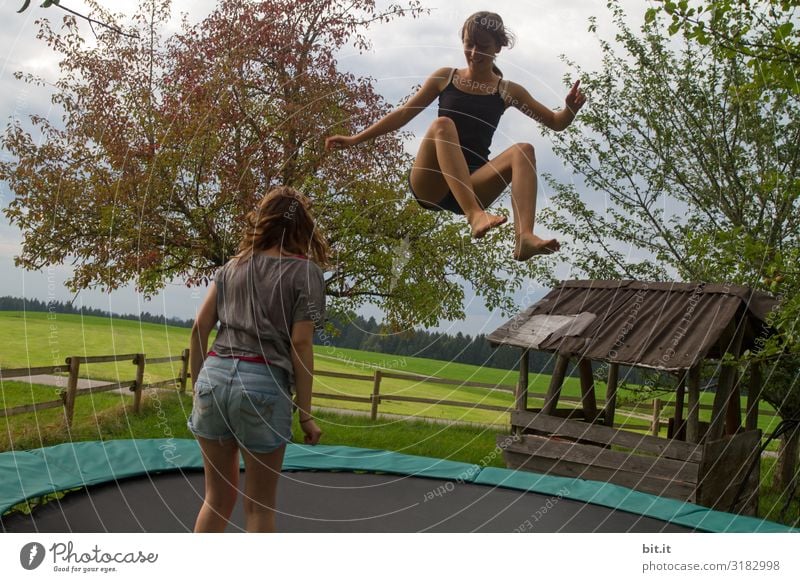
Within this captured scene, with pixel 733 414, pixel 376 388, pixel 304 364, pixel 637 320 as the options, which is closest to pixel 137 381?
pixel 376 388

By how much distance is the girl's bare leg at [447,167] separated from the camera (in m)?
2.23

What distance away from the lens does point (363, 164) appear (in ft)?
9.20

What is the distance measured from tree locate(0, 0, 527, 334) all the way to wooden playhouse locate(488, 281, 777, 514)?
19.5 inches

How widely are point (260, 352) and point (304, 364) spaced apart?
0.12 meters

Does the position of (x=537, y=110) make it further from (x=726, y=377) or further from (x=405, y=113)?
(x=726, y=377)

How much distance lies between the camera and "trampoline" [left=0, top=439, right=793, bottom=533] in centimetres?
321

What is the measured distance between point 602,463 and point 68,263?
3118mm

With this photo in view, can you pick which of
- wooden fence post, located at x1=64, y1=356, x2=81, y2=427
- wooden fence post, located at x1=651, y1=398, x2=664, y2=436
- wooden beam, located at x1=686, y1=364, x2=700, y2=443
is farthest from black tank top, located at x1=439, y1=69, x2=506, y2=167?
wooden fence post, located at x1=651, y1=398, x2=664, y2=436

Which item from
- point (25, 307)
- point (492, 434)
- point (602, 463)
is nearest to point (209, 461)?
point (25, 307)

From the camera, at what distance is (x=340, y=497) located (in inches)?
151

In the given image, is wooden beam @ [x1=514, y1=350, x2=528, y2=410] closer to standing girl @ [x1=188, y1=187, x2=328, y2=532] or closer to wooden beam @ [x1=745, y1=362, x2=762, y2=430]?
wooden beam @ [x1=745, y1=362, x2=762, y2=430]

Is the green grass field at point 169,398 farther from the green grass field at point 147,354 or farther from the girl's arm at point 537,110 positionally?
the girl's arm at point 537,110

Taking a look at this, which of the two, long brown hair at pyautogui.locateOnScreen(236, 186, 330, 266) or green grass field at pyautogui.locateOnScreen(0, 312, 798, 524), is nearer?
long brown hair at pyautogui.locateOnScreen(236, 186, 330, 266)

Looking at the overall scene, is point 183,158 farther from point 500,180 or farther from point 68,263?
point 500,180
